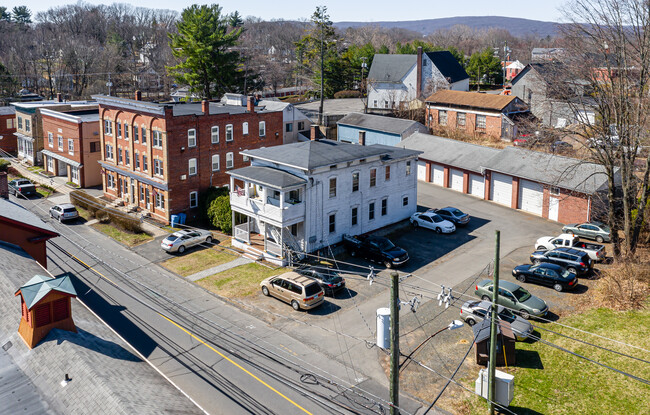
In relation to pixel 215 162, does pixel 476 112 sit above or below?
above

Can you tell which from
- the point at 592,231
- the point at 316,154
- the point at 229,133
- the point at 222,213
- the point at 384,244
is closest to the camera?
the point at 384,244

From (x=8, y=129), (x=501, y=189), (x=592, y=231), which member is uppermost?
(x=8, y=129)

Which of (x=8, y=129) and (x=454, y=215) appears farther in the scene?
(x=8, y=129)

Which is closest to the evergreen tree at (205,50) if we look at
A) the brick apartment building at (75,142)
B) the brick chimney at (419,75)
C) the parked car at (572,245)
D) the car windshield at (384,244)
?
the brick apartment building at (75,142)

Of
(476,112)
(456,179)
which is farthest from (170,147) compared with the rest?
(476,112)

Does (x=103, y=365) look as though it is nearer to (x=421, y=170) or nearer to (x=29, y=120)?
(x=421, y=170)

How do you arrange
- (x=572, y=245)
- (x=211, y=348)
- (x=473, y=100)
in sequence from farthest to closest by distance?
1. (x=473, y=100)
2. (x=572, y=245)
3. (x=211, y=348)

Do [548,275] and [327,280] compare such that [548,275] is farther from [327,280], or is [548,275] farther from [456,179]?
[456,179]
